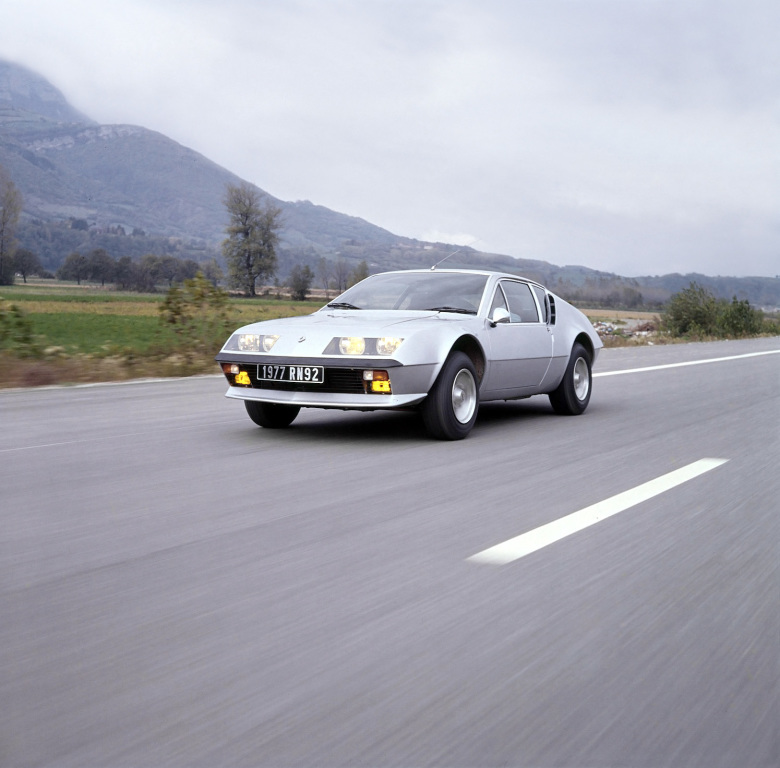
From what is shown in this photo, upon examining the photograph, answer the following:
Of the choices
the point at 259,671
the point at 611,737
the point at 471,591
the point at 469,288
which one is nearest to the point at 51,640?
the point at 259,671

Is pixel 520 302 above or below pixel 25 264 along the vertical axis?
above

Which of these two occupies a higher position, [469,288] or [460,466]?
[469,288]

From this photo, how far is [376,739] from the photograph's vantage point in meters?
2.38

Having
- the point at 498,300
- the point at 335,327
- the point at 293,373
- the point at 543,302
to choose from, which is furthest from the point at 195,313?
the point at 293,373

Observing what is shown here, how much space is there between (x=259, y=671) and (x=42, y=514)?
2.44 meters

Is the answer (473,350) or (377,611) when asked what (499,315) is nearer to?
(473,350)

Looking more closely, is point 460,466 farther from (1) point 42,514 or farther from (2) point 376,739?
(2) point 376,739

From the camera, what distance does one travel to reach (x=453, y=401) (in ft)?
25.2

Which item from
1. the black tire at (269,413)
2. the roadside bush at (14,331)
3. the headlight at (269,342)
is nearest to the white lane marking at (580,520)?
the headlight at (269,342)

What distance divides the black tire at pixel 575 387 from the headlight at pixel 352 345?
3017 millimetres

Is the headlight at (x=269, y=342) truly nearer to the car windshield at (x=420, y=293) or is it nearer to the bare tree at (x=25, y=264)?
the car windshield at (x=420, y=293)

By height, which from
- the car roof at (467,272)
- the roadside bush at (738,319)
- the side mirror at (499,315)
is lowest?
the roadside bush at (738,319)

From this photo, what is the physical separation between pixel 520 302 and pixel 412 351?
221 centimetres

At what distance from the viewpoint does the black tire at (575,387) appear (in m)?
9.56
